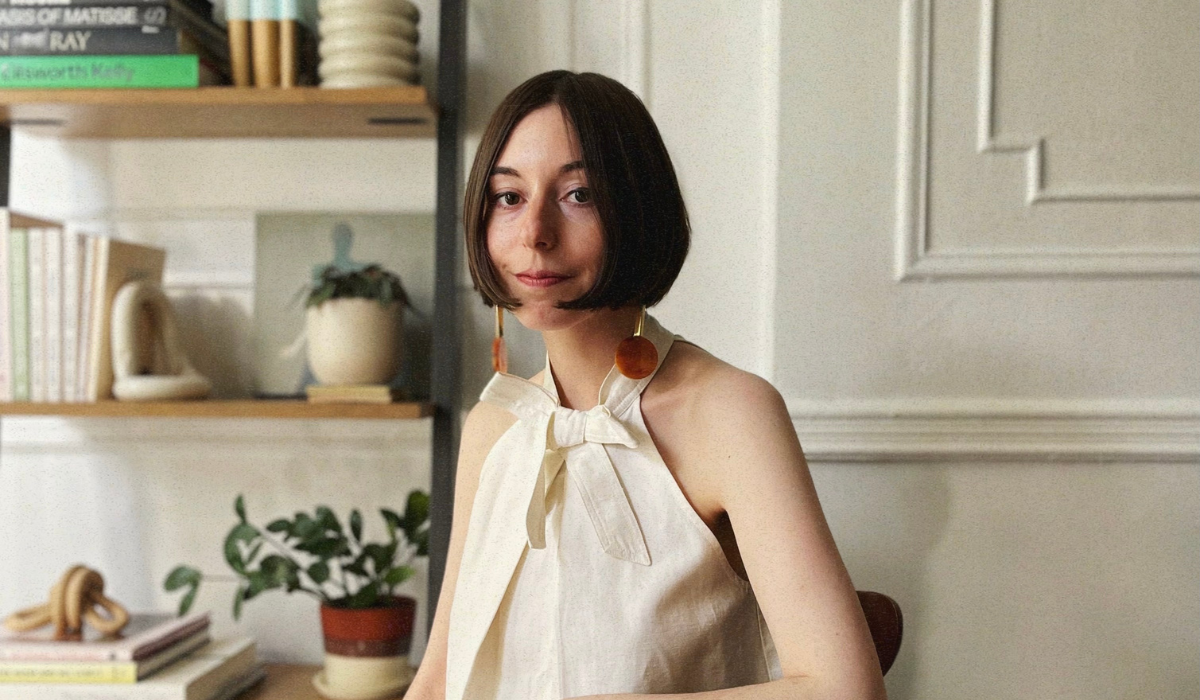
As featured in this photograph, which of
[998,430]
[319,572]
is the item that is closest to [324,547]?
[319,572]

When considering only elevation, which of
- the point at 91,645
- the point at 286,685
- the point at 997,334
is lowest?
the point at 286,685

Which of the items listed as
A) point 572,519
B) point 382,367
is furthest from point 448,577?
point 382,367

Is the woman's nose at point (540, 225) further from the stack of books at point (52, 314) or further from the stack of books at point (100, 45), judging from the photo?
the stack of books at point (52, 314)

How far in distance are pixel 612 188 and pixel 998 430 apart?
74cm

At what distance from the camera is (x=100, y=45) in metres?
1.25

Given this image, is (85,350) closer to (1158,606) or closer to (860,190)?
(860,190)

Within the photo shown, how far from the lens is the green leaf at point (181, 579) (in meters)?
1.28

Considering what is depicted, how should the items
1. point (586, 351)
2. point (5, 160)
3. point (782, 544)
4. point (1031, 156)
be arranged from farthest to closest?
point (5, 160) < point (1031, 156) < point (586, 351) < point (782, 544)

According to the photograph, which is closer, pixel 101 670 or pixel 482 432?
pixel 482 432

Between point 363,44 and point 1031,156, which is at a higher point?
point 363,44

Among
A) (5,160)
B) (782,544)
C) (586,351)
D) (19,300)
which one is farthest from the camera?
(5,160)

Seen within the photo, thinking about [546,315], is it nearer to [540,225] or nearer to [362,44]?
[540,225]

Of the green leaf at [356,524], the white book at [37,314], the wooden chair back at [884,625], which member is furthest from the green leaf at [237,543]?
the wooden chair back at [884,625]

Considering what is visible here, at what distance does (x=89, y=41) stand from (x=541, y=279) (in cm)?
90
